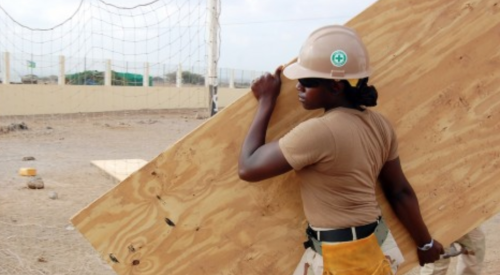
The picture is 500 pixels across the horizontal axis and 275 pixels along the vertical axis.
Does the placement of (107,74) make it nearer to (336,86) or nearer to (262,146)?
(262,146)

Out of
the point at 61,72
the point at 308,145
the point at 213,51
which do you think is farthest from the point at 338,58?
the point at 61,72

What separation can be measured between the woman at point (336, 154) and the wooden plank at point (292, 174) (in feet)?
0.95

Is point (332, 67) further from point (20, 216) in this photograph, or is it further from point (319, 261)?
point (20, 216)

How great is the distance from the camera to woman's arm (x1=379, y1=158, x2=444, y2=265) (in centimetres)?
228

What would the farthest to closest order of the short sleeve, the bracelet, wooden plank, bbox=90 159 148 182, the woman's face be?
wooden plank, bbox=90 159 148 182 → the bracelet → the woman's face → the short sleeve

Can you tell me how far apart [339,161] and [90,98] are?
22756mm

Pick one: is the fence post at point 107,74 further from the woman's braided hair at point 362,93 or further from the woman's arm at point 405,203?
the woman's braided hair at point 362,93

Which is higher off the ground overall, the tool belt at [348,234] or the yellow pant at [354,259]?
the tool belt at [348,234]

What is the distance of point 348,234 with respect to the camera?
2016mm

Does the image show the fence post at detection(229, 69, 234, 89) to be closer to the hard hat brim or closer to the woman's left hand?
the woman's left hand

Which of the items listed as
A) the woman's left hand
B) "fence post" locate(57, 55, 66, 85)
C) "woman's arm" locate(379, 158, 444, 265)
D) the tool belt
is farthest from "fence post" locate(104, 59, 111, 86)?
the tool belt

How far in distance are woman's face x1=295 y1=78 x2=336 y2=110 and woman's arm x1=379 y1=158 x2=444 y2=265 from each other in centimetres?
39

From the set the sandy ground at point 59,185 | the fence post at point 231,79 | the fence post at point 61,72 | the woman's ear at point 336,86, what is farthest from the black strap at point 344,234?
the fence post at point 231,79

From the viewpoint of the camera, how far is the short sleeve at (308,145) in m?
1.89
